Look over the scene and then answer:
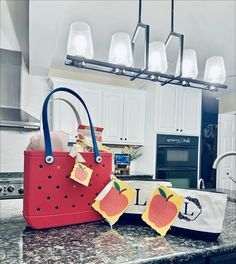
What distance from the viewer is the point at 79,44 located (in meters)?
1.66

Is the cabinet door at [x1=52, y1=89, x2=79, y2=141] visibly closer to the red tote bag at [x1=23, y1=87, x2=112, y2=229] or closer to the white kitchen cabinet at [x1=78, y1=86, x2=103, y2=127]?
the white kitchen cabinet at [x1=78, y1=86, x2=103, y2=127]

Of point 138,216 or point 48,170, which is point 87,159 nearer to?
point 48,170

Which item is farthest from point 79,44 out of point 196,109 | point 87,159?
point 196,109

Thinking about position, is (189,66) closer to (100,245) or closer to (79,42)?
(79,42)

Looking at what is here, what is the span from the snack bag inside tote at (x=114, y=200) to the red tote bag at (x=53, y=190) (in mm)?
39

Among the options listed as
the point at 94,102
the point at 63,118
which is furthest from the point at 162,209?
the point at 94,102

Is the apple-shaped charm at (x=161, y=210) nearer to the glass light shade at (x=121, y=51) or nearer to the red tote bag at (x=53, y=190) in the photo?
the red tote bag at (x=53, y=190)

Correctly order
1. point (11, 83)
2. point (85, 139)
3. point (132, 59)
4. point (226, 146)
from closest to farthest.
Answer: point (85, 139) < point (132, 59) < point (11, 83) < point (226, 146)

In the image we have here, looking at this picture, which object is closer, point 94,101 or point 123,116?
point 94,101

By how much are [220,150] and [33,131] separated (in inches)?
126

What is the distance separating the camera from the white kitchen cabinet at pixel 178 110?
392cm

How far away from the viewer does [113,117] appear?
154 inches

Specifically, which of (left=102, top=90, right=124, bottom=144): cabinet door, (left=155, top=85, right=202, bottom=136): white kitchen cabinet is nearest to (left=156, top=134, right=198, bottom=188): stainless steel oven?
(left=155, top=85, right=202, bottom=136): white kitchen cabinet

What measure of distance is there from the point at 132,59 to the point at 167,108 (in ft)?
7.31
